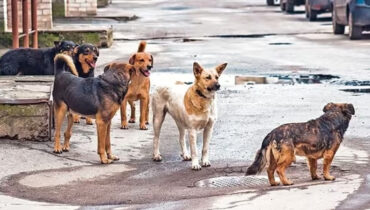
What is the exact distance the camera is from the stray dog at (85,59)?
12.2 m

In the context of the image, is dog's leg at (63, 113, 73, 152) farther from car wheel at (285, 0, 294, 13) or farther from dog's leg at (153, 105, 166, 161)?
car wheel at (285, 0, 294, 13)

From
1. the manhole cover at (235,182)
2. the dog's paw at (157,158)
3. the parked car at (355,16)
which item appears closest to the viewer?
the manhole cover at (235,182)

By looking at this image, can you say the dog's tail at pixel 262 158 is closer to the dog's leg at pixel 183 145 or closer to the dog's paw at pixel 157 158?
the dog's leg at pixel 183 145

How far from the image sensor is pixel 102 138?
33.1 ft

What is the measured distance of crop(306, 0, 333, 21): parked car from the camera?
108 feet

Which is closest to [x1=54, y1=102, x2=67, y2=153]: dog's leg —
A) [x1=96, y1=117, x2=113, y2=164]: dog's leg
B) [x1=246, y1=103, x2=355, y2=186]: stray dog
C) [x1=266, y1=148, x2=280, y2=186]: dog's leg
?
[x1=96, y1=117, x2=113, y2=164]: dog's leg

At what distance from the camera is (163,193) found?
8664 millimetres

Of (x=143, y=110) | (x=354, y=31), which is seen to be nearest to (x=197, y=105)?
(x=143, y=110)

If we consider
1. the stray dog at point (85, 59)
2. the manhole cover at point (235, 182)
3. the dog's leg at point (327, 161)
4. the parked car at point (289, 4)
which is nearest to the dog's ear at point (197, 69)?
the manhole cover at point (235, 182)

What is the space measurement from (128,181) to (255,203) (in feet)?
5.41

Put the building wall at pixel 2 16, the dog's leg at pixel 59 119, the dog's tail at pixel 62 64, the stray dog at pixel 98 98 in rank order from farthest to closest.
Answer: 1. the building wall at pixel 2 16
2. the dog's tail at pixel 62 64
3. the dog's leg at pixel 59 119
4. the stray dog at pixel 98 98

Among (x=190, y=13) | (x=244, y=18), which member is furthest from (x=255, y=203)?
(x=190, y=13)

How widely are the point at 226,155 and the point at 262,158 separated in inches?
67.4

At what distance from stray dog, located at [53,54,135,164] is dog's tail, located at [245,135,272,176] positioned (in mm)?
1756
